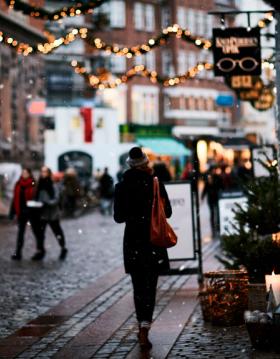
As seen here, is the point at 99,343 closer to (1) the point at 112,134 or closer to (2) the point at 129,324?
(2) the point at 129,324

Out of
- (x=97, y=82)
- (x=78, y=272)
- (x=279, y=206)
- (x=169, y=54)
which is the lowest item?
(x=78, y=272)

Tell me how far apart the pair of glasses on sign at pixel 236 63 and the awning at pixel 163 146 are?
194ft

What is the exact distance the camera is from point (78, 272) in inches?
758

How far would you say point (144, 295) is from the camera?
36.6 feet

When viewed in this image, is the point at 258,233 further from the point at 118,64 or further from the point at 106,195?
the point at 118,64

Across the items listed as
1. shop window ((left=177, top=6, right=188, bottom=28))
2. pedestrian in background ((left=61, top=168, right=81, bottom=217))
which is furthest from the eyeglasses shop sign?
shop window ((left=177, top=6, right=188, bottom=28))

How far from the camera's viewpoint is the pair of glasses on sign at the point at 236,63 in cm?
1716

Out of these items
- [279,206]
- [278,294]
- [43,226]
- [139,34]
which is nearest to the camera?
[278,294]

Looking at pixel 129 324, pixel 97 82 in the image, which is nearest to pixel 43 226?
pixel 97 82

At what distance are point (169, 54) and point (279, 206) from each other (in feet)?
229

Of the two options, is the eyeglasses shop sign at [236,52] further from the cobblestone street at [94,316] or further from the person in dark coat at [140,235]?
the person in dark coat at [140,235]

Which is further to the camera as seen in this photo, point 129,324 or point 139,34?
point 139,34

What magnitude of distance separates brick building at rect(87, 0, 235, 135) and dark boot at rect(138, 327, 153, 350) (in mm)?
63047

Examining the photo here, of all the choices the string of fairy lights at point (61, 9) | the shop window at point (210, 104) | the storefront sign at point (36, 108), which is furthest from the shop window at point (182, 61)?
the string of fairy lights at point (61, 9)
